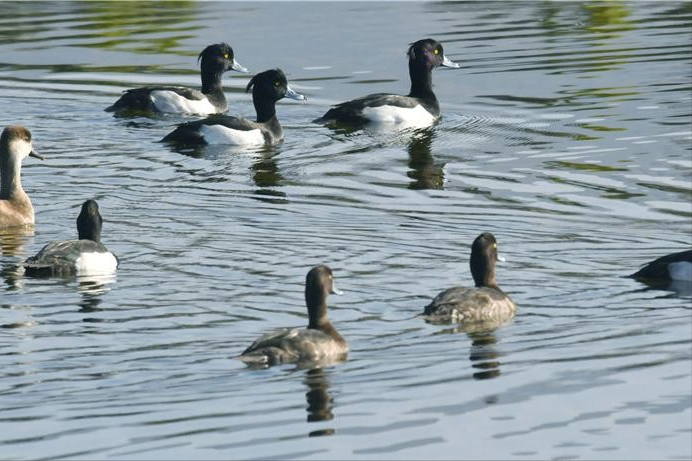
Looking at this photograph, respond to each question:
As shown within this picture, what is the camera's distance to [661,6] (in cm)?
3912

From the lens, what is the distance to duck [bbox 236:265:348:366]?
1326cm

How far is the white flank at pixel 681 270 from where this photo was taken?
52.2 ft

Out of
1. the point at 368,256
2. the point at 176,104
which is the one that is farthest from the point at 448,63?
the point at 368,256

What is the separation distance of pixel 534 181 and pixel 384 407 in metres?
9.69

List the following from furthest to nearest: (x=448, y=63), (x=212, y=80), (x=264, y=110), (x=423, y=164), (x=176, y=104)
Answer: (x=448, y=63), (x=212, y=80), (x=176, y=104), (x=264, y=110), (x=423, y=164)

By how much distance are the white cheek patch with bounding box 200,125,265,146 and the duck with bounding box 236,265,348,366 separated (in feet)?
37.7

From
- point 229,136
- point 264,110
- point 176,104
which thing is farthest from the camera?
point 176,104

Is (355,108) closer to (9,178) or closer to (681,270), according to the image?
(9,178)

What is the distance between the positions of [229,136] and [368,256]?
28.7 ft

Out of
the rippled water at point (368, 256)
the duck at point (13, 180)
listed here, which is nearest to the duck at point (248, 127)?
the rippled water at point (368, 256)

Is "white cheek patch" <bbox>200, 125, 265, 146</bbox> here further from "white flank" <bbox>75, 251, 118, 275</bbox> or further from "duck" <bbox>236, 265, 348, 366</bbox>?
"duck" <bbox>236, 265, 348, 366</bbox>

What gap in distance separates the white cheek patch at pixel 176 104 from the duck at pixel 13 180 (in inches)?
259

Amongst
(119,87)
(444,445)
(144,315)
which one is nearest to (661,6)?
(119,87)

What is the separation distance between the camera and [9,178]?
20.5 meters
